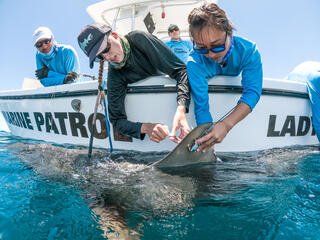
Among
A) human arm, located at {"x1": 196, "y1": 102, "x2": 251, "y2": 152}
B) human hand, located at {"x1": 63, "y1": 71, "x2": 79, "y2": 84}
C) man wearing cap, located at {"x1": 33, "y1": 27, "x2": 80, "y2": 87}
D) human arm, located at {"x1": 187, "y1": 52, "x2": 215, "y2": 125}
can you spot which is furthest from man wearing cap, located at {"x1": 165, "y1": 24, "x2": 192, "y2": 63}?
human arm, located at {"x1": 196, "y1": 102, "x2": 251, "y2": 152}

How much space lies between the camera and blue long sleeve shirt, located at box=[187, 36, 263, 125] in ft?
5.48

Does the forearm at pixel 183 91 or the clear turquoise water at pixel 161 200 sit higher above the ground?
the forearm at pixel 183 91

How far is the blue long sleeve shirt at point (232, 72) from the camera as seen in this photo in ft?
5.48

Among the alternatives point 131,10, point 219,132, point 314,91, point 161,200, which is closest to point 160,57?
point 219,132

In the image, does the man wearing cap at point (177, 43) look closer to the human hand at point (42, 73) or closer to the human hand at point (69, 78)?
the human hand at point (69, 78)

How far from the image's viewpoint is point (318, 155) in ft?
6.63

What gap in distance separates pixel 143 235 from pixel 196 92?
129 cm

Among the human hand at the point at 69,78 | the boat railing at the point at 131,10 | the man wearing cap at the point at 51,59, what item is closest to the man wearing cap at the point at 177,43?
the boat railing at the point at 131,10

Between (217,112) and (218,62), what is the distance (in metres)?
0.53

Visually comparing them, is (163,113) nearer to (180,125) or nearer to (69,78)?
(180,125)

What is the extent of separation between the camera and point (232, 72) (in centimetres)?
196

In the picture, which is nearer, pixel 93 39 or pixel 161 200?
pixel 161 200

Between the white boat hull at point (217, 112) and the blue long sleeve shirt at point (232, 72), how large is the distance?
A: 0.46 feet

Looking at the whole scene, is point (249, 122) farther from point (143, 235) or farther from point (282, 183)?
point (143, 235)
